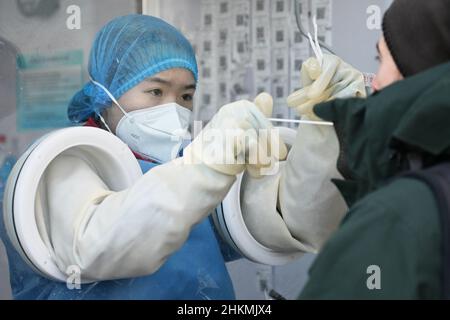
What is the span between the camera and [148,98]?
54.5 inches

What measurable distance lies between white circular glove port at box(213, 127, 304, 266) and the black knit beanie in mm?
531

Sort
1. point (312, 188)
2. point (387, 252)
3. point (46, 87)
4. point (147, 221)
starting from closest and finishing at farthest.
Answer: point (387, 252), point (147, 221), point (312, 188), point (46, 87)

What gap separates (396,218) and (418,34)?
30 centimetres

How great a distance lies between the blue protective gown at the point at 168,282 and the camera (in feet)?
3.75

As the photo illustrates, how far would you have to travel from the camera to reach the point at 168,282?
118 cm

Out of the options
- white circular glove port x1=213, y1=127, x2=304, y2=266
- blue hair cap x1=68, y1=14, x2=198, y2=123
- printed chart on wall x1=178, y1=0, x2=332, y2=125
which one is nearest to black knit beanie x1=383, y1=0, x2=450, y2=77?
white circular glove port x1=213, y1=127, x2=304, y2=266

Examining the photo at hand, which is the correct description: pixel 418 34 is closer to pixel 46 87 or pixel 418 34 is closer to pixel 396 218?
pixel 396 218

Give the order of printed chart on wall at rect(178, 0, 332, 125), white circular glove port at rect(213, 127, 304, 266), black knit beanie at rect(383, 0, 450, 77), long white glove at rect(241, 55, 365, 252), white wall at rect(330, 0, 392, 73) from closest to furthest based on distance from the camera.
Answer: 1. black knit beanie at rect(383, 0, 450, 77)
2. long white glove at rect(241, 55, 365, 252)
3. white circular glove port at rect(213, 127, 304, 266)
4. white wall at rect(330, 0, 392, 73)
5. printed chart on wall at rect(178, 0, 332, 125)

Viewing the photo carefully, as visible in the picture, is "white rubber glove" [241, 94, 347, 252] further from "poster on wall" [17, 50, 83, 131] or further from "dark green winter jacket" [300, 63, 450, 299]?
"poster on wall" [17, 50, 83, 131]

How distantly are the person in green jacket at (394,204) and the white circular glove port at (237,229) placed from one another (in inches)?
21.2

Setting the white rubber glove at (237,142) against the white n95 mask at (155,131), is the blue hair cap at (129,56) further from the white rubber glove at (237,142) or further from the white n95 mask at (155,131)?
the white rubber glove at (237,142)

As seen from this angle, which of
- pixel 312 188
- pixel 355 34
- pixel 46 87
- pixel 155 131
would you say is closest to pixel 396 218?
pixel 312 188

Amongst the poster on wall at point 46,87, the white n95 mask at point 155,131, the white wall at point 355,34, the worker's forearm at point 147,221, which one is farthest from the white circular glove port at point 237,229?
the poster on wall at point 46,87

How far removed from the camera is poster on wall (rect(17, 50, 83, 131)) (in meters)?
1.83
